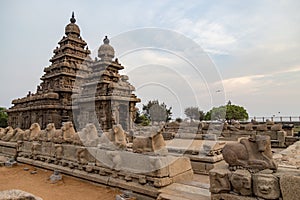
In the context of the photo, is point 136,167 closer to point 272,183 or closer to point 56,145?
point 272,183

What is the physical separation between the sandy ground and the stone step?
1303 mm

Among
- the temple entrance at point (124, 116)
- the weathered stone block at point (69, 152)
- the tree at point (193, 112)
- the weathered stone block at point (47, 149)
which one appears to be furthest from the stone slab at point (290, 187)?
the temple entrance at point (124, 116)

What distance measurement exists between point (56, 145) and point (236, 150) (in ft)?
19.9

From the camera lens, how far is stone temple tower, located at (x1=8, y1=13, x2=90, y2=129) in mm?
19502

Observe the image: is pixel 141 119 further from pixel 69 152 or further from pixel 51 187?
pixel 51 187

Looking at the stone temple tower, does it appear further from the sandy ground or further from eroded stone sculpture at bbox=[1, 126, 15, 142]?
the sandy ground

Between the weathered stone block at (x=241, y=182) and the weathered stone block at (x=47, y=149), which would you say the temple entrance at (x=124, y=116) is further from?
the weathered stone block at (x=241, y=182)

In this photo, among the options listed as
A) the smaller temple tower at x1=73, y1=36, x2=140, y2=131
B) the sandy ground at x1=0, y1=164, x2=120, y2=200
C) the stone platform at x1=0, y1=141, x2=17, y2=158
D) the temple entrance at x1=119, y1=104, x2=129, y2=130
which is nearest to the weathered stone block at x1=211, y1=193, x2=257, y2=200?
the sandy ground at x1=0, y1=164, x2=120, y2=200

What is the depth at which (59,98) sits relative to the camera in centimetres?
2045

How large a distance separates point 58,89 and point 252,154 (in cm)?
1990

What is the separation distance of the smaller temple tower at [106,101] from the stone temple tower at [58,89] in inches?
70.3

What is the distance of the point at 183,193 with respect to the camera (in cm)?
398

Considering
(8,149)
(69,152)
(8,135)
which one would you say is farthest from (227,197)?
(8,135)

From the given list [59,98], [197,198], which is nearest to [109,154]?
[197,198]
